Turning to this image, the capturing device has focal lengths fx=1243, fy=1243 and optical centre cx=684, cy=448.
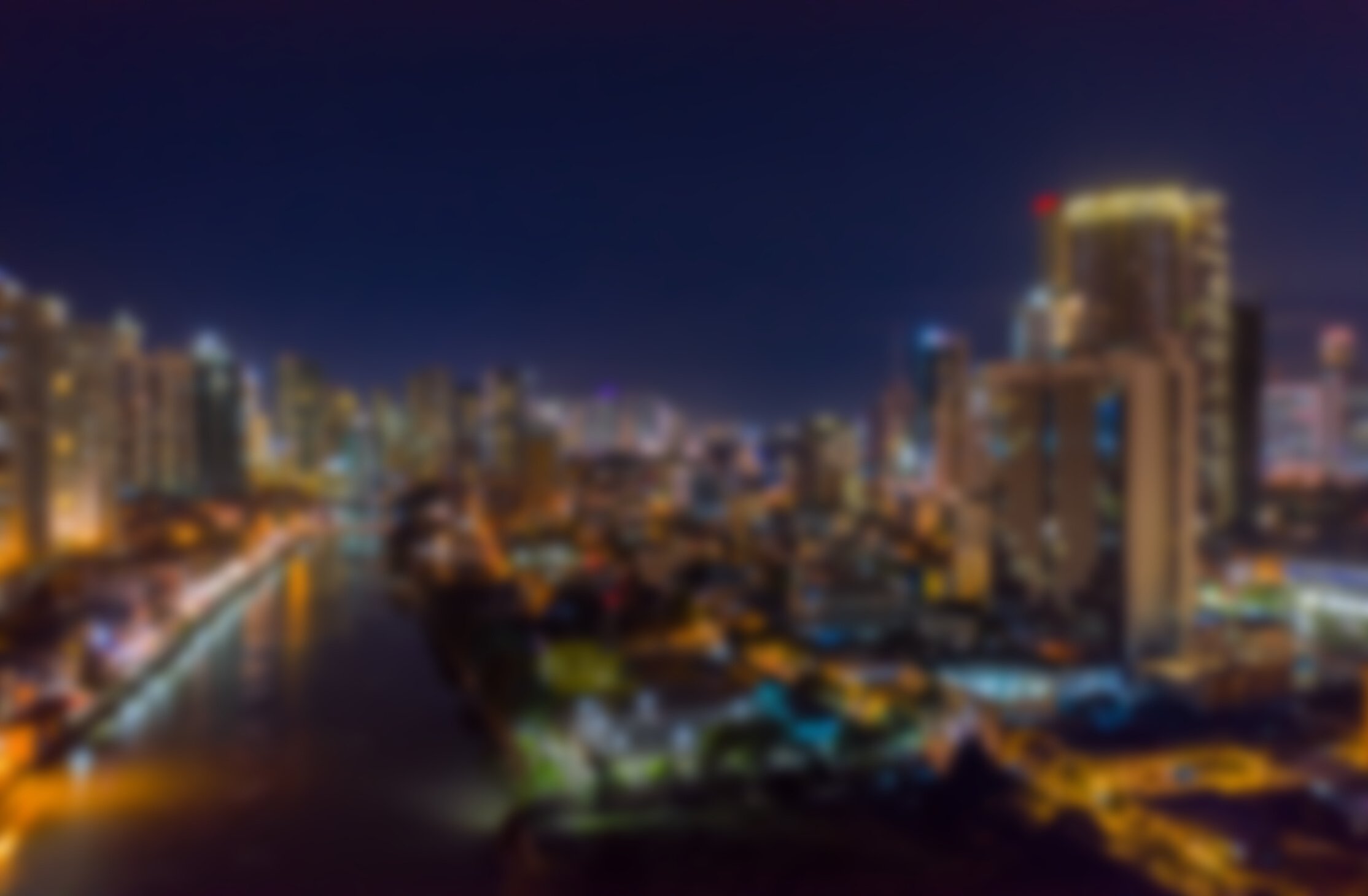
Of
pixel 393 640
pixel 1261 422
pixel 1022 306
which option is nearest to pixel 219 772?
pixel 393 640

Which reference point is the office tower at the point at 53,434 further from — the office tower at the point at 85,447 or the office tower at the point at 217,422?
the office tower at the point at 217,422

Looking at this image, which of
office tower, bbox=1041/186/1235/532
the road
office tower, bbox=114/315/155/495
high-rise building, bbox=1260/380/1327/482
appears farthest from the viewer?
office tower, bbox=114/315/155/495

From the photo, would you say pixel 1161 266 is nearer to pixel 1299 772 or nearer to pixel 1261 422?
pixel 1261 422

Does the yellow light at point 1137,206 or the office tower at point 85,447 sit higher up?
the yellow light at point 1137,206

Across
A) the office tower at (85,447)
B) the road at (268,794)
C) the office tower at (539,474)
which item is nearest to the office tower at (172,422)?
the office tower at (539,474)

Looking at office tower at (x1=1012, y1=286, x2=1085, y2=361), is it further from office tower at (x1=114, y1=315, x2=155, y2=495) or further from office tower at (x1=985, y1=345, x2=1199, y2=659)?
office tower at (x1=114, y1=315, x2=155, y2=495)

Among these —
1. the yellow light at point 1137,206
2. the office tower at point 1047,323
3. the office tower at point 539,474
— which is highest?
the yellow light at point 1137,206

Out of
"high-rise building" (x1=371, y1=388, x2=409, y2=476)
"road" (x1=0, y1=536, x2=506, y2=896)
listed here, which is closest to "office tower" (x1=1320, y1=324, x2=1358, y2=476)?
"road" (x1=0, y1=536, x2=506, y2=896)
